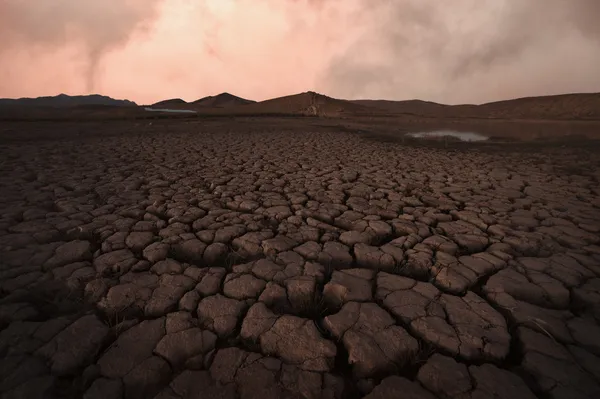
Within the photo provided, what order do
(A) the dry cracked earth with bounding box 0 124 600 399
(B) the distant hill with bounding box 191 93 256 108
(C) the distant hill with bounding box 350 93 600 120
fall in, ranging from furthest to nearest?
1. (B) the distant hill with bounding box 191 93 256 108
2. (C) the distant hill with bounding box 350 93 600 120
3. (A) the dry cracked earth with bounding box 0 124 600 399

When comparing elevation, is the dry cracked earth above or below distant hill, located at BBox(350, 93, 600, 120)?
below

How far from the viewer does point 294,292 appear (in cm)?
169

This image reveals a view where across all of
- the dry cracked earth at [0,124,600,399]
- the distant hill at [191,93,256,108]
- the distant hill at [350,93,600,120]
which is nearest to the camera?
the dry cracked earth at [0,124,600,399]

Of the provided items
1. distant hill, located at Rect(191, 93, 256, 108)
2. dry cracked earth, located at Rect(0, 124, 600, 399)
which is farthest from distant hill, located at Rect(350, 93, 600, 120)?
distant hill, located at Rect(191, 93, 256, 108)

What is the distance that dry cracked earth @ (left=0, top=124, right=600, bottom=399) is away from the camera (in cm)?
118

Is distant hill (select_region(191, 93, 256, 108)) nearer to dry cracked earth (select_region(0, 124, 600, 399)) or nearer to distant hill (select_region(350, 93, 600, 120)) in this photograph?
distant hill (select_region(350, 93, 600, 120))

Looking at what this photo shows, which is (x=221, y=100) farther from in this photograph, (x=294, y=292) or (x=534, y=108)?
(x=294, y=292)

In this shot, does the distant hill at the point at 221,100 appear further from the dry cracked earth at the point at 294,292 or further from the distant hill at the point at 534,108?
the dry cracked earth at the point at 294,292

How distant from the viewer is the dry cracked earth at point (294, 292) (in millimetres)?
1183

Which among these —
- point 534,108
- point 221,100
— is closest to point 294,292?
point 534,108

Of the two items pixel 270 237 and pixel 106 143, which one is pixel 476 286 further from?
pixel 106 143

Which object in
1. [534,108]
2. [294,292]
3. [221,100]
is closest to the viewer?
[294,292]

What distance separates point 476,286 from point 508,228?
1.13m

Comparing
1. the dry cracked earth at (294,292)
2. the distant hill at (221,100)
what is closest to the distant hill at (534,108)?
the dry cracked earth at (294,292)
